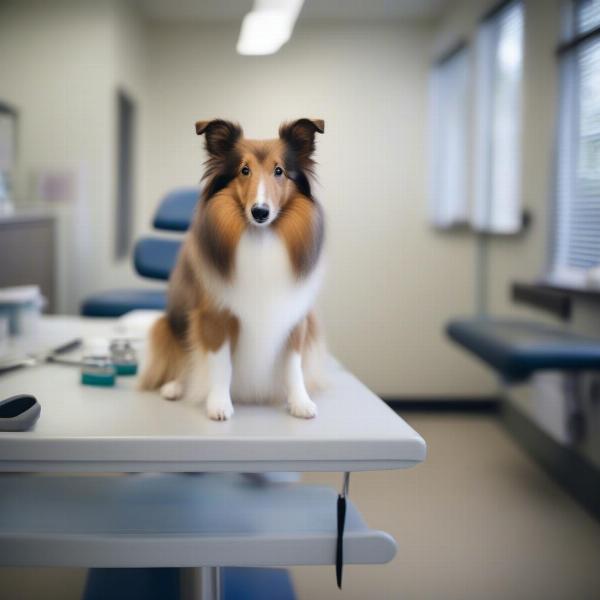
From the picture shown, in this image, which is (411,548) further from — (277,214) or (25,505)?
(277,214)

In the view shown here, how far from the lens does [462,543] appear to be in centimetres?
210

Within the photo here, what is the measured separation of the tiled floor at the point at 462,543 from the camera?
1797 mm

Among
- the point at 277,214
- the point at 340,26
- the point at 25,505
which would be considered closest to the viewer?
the point at 277,214

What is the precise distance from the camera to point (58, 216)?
12.7 ft

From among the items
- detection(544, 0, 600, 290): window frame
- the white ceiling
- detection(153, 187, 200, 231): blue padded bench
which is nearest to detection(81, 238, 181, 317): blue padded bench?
detection(153, 187, 200, 231): blue padded bench

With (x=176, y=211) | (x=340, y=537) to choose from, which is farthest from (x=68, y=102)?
(x=340, y=537)

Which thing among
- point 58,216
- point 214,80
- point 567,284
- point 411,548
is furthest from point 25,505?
point 214,80

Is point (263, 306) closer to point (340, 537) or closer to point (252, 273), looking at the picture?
point (252, 273)

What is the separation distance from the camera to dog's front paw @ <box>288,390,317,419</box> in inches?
43.8

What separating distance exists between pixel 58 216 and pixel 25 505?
9.71 feet

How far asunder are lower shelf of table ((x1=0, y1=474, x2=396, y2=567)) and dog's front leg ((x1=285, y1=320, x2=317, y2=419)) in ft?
0.57

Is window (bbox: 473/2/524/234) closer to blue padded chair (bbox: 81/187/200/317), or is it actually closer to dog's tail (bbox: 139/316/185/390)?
blue padded chair (bbox: 81/187/200/317)

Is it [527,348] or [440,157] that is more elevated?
[440,157]

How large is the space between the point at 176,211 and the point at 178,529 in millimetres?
2011
